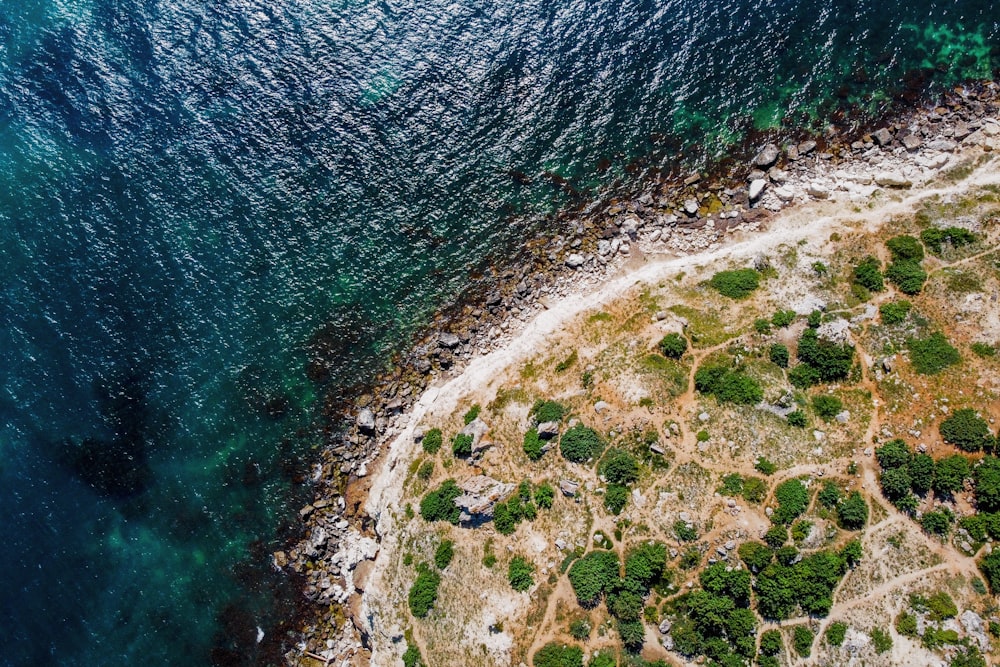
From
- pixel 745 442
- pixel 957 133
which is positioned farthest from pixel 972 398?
pixel 957 133

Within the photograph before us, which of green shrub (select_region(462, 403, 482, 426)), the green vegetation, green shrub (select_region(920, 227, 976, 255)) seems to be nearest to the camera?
the green vegetation

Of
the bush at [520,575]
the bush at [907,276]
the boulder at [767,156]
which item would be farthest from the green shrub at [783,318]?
the bush at [520,575]

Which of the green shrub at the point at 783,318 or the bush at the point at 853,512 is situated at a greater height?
the green shrub at the point at 783,318

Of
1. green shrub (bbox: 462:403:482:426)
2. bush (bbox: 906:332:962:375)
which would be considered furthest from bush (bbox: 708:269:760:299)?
green shrub (bbox: 462:403:482:426)

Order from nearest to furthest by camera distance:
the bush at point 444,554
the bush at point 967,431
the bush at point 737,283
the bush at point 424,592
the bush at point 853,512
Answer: the bush at point 853,512 < the bush at point 967,431 < the bush at point 424,592 < the bush at point 444,554 < the bush at point 737,283

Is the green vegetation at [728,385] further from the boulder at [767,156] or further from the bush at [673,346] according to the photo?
the boulder at [767,156]

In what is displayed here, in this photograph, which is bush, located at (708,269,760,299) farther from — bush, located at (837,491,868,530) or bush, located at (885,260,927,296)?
bush, located at (837,491,868,530)
